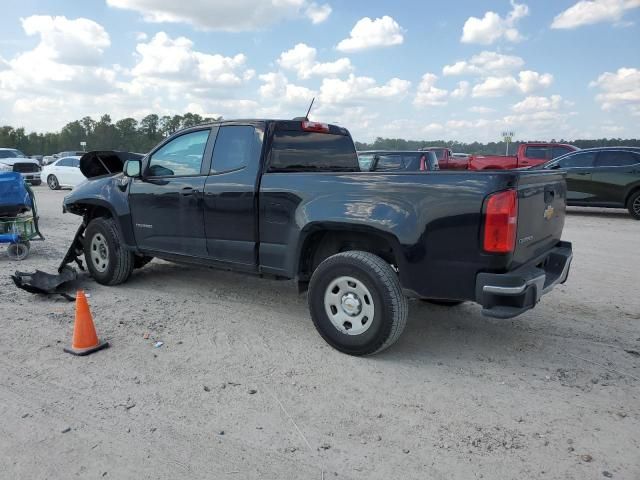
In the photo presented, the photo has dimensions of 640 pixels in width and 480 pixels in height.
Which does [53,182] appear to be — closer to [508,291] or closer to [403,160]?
[403,160]

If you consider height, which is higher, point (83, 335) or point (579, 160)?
point (579, 160)

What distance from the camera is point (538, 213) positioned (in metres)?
3.84

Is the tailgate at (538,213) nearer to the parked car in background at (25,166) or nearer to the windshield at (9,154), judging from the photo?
the parked car in background at (25,166)

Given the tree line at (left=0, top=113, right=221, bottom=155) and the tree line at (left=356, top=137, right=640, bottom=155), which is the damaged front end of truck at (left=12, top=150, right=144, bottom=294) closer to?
the tree line at (left=356, top=137, right=640, bottom=155)

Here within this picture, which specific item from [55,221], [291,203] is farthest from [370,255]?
[55,221]

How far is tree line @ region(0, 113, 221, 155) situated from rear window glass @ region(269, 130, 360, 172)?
66064 mm

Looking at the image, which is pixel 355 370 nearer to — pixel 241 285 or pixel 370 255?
pixel 370 255

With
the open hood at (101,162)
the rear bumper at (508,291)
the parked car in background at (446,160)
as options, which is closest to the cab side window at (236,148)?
the open hood at (101,162)

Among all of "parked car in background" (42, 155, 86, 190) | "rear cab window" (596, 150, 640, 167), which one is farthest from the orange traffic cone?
"parked car in background" (42, 155, 86, 190)

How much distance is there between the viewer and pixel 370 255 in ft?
13.1

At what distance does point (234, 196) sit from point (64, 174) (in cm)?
2008

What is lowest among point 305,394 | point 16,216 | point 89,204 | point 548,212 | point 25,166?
point 305,394

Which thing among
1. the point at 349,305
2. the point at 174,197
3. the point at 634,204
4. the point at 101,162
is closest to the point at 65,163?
the point at 101,162

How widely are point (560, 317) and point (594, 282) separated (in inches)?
67.6
